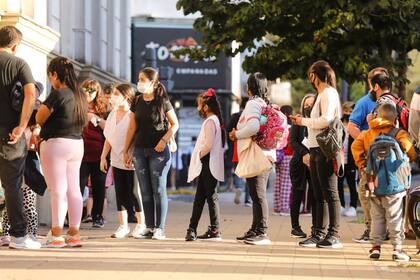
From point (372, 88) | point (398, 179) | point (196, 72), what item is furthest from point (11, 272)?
point (196, 72)

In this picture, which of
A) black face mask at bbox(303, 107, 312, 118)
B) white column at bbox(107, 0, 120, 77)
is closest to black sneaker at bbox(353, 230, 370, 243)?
black face mask at bbox(303, 107, 312, 118)

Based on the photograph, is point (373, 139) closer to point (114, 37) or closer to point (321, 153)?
point (321, 153)

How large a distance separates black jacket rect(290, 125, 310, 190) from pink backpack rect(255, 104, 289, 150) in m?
1.72

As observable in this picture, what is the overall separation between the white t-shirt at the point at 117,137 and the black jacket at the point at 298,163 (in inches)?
90.4

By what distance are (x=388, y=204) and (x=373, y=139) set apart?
65cm

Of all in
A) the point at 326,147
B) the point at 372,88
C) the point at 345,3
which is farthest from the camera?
the point at 345,3

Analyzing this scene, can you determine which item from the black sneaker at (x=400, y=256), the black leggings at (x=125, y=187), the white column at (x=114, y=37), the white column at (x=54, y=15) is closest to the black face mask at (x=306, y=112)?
the black leggings at (x=125, y=187)

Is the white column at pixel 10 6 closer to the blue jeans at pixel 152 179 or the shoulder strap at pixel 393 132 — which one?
the blue jeans at pixel 152 179

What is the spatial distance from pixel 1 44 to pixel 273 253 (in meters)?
3.30

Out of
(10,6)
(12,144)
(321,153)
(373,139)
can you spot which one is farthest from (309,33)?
(12,144)

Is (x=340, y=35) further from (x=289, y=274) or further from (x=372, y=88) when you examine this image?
(x=289, y=274)

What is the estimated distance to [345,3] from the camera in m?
18.5

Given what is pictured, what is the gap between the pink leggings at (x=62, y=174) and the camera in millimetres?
10289

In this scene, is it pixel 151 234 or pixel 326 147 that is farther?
pixel 151 234
